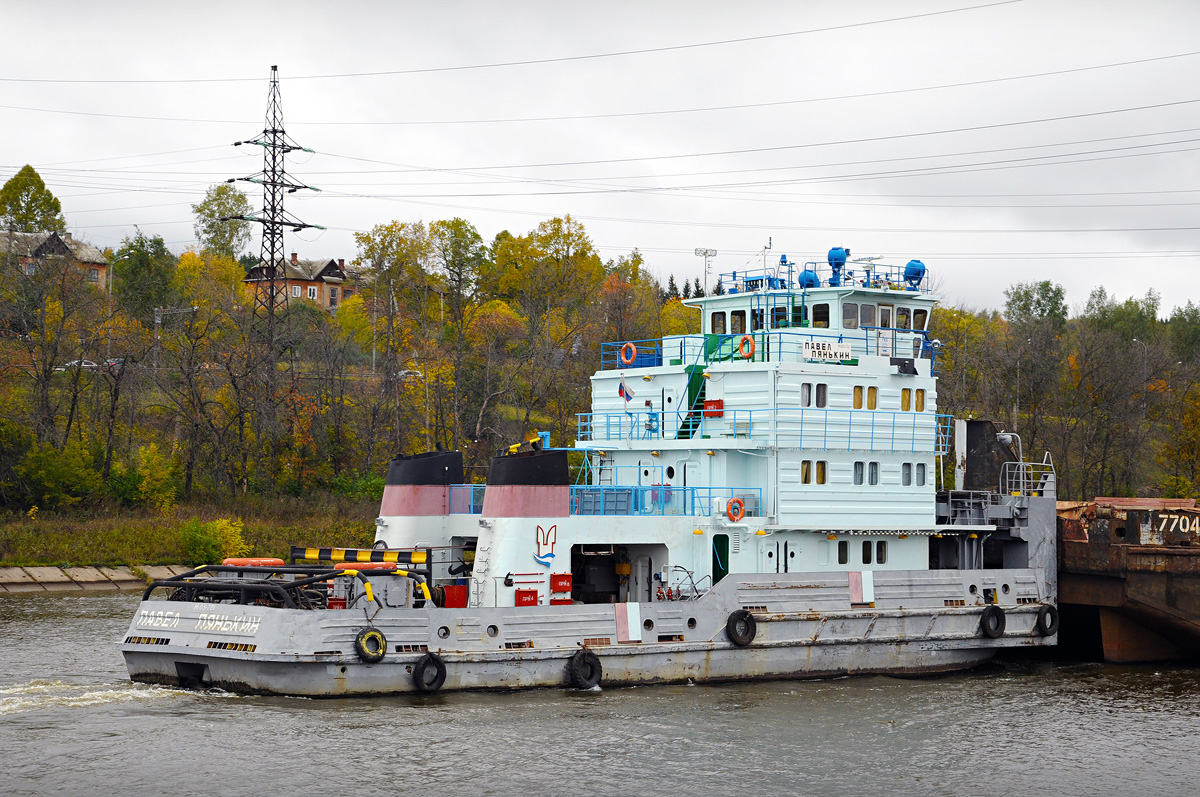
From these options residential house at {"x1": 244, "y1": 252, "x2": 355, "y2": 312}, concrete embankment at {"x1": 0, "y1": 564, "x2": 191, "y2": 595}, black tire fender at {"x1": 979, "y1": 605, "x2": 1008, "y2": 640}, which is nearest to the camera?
black tire fender at {"x1": 979, "y1": 605, "x2": 1008, "y2": 640}

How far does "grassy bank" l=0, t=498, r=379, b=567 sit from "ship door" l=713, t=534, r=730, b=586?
2425 centimetres

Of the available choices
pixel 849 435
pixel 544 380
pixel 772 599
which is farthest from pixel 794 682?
pixel 544 380

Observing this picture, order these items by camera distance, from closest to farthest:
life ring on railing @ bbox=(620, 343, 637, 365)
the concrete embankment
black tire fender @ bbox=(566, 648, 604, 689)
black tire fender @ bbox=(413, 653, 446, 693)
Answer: black tire fender @ bbox=(413, 653, 446, 693) < black tire fender @ bbox=(566, 648, 604, 689) < life ring on railing @ bbox=(620, 343, 637, 365) < the concrete embankment

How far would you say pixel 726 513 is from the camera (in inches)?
929

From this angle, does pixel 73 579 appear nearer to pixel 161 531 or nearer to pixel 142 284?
pixel 161 531

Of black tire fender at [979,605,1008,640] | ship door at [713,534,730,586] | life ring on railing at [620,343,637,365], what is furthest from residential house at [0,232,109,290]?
black tire fender at [979,605,1008,640]

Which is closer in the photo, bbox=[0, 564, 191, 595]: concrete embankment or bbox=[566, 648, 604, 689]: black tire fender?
bbox=[566, 648, 604, 689]: black tire fender

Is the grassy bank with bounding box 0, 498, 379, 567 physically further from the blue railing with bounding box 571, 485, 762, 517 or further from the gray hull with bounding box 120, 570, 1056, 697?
the blue railing with bounding box 571, 485, 762, 517

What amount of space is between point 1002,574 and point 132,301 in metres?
52.4

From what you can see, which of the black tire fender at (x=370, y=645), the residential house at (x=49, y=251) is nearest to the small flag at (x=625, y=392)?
the black tire fender at (x=370, y=645)

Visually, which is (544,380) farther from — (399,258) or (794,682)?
(794,682)

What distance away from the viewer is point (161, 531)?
43.5 meters

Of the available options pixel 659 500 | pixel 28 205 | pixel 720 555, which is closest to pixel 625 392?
pixel 659 500

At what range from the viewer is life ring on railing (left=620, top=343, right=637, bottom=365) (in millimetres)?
26281
